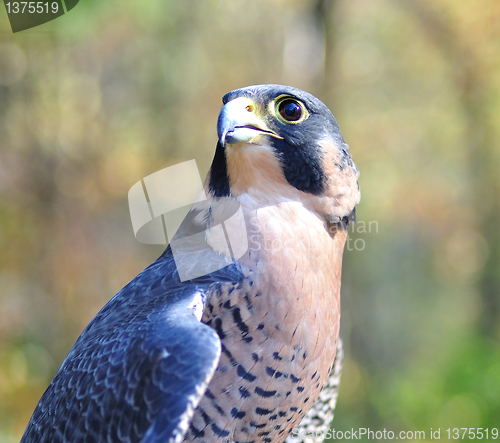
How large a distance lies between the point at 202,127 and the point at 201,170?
1174 mm

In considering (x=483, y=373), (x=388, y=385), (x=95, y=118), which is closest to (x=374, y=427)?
(x=388, y=385)

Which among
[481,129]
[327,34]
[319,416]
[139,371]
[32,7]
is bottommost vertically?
[319,416]

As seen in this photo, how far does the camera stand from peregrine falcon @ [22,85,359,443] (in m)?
1.52

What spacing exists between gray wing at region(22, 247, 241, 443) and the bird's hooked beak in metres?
0.56

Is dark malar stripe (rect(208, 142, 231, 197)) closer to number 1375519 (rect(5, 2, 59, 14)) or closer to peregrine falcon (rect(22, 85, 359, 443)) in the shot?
peregrine falcon (rect(22, 85, 359, 443))

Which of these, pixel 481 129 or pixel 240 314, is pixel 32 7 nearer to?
pixel 240 314

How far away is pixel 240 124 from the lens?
1.80 metres

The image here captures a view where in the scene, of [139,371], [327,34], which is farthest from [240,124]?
[327,34]

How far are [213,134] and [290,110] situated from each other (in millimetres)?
7194

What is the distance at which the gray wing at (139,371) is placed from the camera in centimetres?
141

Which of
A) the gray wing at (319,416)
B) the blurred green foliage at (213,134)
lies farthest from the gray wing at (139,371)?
the blurred green foliage at (213,134)

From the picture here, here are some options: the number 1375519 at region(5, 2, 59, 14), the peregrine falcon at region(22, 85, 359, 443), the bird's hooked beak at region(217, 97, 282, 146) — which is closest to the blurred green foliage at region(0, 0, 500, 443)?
the number 1375519 at region(5, 2, 59, 14)

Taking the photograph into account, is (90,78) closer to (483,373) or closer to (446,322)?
(483,373)

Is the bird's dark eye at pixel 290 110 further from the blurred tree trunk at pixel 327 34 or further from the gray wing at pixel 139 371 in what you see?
the blurred tree trunk at pixel 327 34
